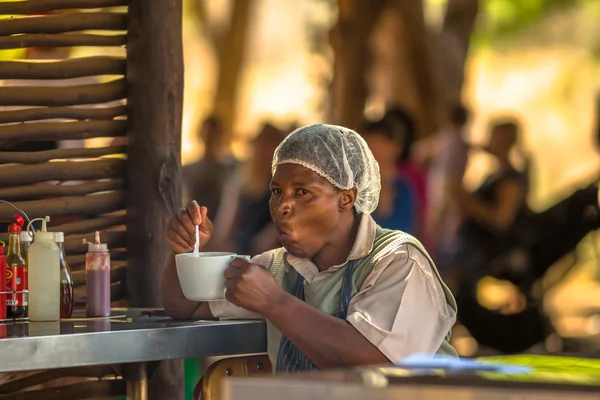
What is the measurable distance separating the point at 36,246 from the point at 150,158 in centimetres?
109

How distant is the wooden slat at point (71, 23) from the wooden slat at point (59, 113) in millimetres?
306

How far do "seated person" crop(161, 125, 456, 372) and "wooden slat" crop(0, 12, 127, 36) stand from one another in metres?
1.29

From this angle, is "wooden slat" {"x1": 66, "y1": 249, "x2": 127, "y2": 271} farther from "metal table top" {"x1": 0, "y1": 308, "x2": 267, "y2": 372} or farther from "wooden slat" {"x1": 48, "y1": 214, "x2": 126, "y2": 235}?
"metal table top" {"x1": 0, "y1": 308, "x2": 267, "y2": 372}

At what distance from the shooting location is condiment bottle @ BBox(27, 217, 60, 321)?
312 centimetres

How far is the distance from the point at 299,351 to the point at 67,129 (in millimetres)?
1543

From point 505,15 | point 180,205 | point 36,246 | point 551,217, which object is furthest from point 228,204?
point 505,15

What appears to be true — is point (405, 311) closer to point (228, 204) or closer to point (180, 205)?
point (180, 205)

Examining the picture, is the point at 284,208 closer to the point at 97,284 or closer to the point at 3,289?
the point at 97,284

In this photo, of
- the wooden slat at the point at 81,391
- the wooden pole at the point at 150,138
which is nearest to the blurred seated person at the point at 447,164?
the wooden pole at the point at 150,138

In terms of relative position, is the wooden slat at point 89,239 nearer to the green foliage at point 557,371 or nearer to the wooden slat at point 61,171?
the wooden slat at point 61,171

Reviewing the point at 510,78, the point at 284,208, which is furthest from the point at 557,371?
the point at 510,78

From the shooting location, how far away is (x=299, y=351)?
305cm

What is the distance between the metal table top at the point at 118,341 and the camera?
2.63 m

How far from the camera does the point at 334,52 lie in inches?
410
